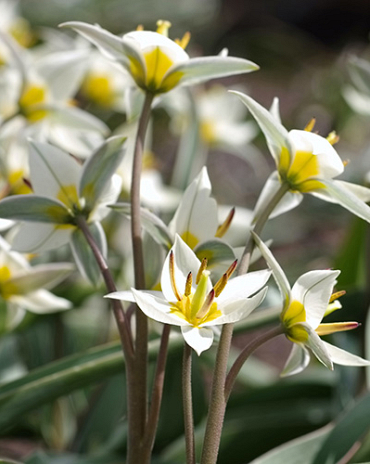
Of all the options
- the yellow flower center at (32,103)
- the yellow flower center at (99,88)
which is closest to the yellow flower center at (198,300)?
the yellow flower center at (32,103)

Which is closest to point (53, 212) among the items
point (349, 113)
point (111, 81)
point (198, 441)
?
point (198, 441)

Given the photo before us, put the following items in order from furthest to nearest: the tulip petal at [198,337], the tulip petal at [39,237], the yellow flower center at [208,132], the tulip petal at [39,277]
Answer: the yellow flower center at [208,132] → the tulip petal at [39,277] → the tulip petal at [39,237] → the tulip petal at [198,337]

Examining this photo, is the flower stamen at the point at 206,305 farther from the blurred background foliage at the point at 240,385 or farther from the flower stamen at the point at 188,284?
the blurred background foliage at the point at 240,385

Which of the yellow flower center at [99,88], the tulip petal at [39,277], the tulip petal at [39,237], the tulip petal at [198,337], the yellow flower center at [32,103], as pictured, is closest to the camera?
the tulip petal at [198,337]

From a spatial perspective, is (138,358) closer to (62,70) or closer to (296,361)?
(296,361)

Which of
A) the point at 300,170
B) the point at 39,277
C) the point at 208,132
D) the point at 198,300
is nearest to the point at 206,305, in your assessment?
the point at 198,300

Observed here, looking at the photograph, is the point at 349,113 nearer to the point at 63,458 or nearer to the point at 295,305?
the point at 63,458

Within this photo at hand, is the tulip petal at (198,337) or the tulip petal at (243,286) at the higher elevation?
the tulip petal at (243,286)
